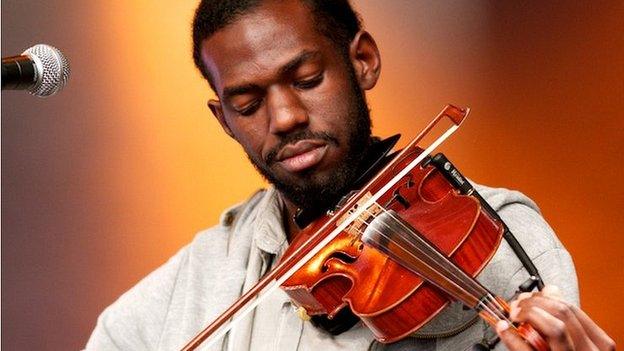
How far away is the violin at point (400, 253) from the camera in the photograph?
4.28 feet

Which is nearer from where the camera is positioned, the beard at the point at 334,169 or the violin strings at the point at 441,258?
the violin strings at the point at 441,258

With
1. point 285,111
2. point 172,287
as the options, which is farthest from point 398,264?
point 172,287

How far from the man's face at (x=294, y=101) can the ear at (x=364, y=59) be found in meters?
0.04

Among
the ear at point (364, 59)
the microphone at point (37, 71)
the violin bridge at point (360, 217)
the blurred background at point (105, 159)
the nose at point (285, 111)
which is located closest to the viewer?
the microphone at point (37, 71)

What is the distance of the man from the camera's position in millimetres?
1495

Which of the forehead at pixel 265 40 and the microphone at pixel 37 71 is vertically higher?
the microphone at pixel 37 71

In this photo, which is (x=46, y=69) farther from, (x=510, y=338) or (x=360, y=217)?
(x=510, y=338)

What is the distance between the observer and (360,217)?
1442mm

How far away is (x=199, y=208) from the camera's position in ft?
7.86

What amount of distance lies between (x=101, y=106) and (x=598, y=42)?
0.97 meters

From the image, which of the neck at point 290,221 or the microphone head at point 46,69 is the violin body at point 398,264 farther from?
the microphone head at point 46,69

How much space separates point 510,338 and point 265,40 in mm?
591

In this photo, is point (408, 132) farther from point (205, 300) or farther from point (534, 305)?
point (534, 305)

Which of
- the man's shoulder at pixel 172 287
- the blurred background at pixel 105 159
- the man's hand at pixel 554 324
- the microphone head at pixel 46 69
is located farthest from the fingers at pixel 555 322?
the blurred background at pixel 105 159
